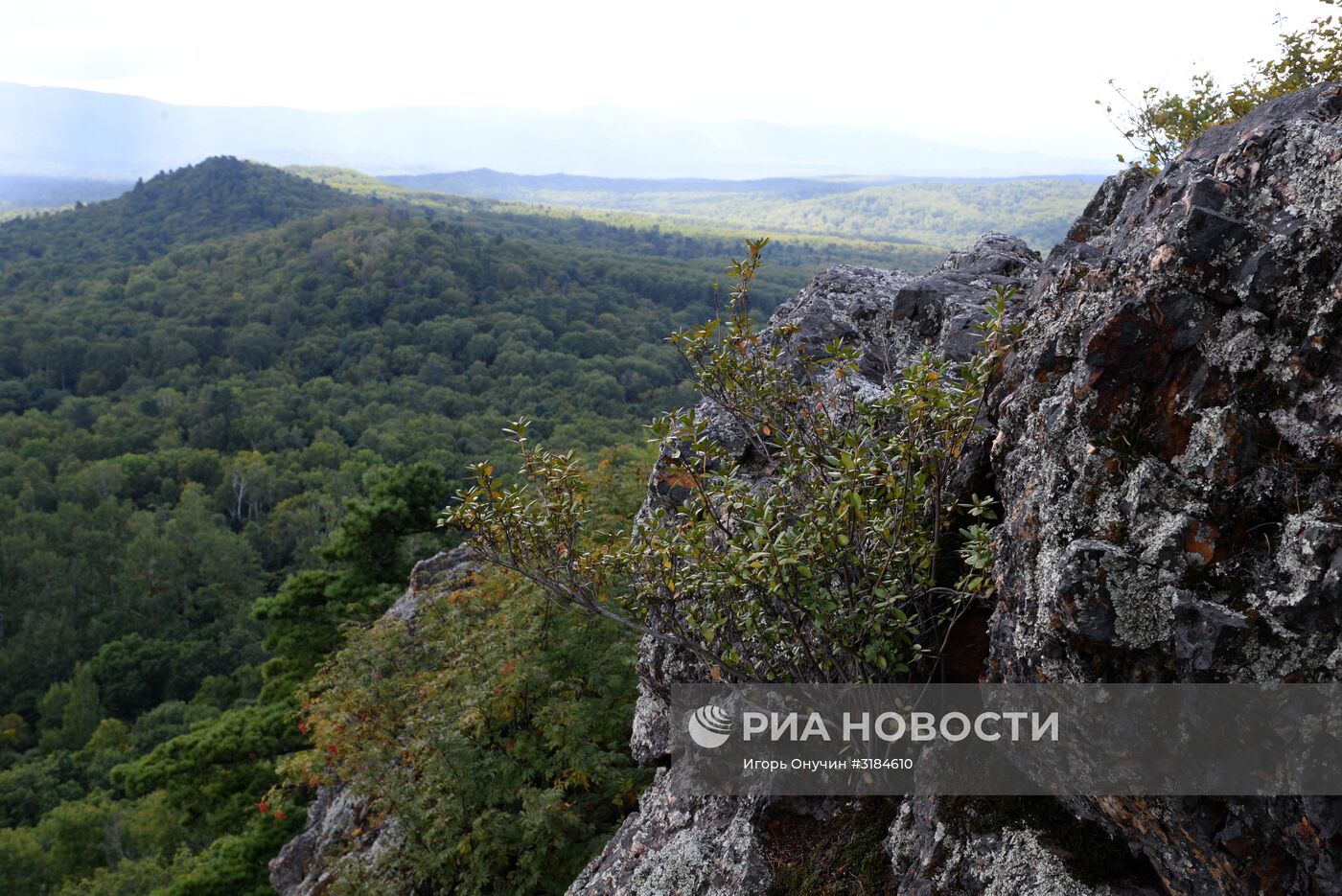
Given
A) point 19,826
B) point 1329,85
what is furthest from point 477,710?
point 19,826

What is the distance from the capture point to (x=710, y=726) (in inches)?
213

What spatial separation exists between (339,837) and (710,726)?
755 centimetres

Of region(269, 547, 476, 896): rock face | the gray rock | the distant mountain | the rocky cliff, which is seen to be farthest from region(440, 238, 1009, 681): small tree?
the distant mountain

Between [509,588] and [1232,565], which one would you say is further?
[509,588]

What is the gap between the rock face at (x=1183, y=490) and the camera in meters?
2.85

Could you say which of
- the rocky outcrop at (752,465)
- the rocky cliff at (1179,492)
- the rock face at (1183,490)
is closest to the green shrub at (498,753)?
the rocky outcrop at (752,465)

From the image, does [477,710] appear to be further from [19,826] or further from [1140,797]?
[19,826]

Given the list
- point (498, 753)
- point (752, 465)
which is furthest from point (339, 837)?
point (752, 465)

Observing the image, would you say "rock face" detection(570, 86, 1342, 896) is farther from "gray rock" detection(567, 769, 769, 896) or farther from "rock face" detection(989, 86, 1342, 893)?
"gray rock" detection(567, 769, 769, 896)

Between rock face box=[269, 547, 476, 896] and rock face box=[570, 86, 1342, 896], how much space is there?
6.99 metres

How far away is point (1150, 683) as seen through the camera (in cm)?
309

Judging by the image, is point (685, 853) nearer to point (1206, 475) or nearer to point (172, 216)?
point (1206, 475)

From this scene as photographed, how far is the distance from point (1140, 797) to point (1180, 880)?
39 centimetres

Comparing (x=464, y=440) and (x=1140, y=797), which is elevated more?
(x=1140, y=797)
